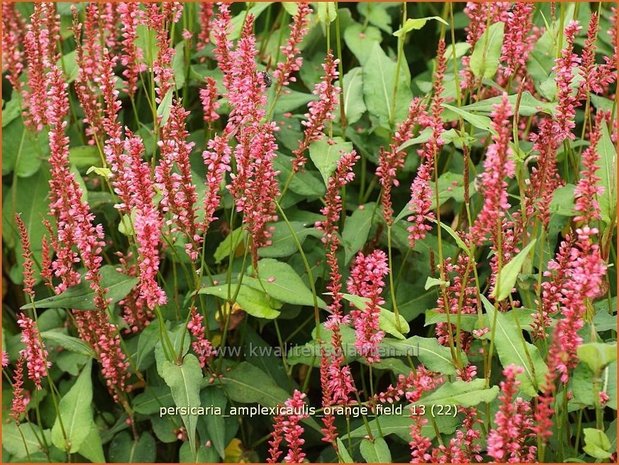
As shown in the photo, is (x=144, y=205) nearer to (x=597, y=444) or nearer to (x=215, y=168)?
(x=215, y=168)

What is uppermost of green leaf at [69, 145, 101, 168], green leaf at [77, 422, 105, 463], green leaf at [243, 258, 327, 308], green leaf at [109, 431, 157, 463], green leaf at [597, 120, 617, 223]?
green leaf at [597, 120, 617, 223]

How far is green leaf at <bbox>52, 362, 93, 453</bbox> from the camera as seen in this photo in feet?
9.14

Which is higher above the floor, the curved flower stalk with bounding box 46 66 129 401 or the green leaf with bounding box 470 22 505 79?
the green leaf with bounding box 470 22 505 79

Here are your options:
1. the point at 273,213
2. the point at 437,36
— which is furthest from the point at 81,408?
the point at 437,36

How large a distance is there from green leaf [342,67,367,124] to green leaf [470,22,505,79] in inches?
18.8

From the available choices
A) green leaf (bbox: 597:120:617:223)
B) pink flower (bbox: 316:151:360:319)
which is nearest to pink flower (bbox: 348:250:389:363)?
pink flower (bbox: 316:151:360:319)

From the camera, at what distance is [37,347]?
8.88ft

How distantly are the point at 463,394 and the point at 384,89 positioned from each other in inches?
54.9

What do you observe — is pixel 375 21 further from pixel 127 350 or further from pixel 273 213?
pixel 127 350

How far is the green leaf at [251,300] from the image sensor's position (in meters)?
2.73

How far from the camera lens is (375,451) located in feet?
8.30

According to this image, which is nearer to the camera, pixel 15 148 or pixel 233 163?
pixel 233 163

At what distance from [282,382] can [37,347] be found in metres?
0.84

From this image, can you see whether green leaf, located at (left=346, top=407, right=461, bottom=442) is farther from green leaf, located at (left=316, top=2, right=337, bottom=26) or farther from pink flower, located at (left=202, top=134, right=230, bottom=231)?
green leaf, located at (left=316, top=2, right=337, bottom=26)
